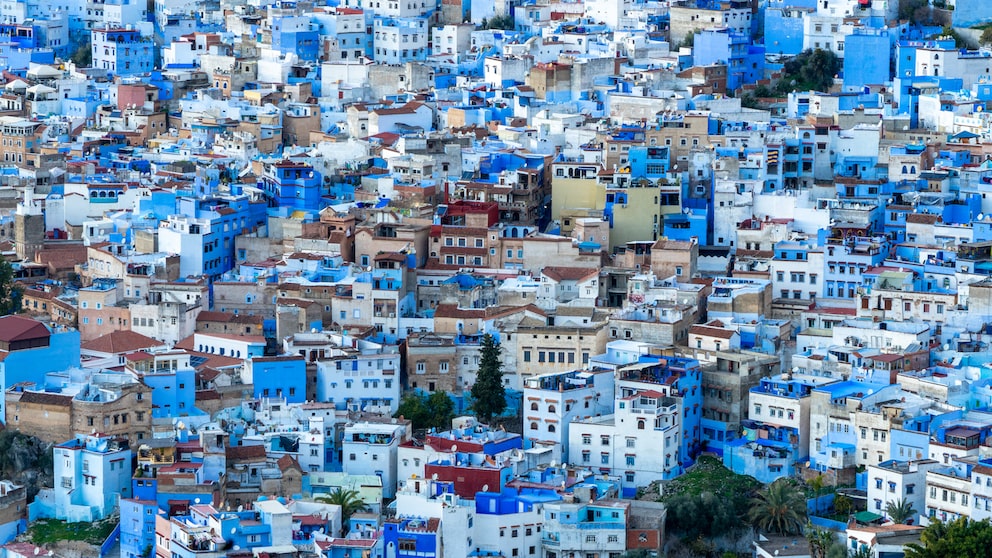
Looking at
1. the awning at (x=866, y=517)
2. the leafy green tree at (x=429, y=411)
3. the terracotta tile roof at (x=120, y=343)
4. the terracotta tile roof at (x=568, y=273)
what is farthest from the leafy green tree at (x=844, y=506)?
the terracotta tile roof at (x=120, y=343)

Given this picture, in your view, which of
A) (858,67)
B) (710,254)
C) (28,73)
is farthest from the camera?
(28,73)

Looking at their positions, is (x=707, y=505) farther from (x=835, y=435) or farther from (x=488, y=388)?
(x=488, y=388)

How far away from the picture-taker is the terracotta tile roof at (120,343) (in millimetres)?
44219

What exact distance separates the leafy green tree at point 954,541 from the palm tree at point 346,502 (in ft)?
25.5

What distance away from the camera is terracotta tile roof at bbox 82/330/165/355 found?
44.2m

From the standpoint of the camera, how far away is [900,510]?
37.5 m

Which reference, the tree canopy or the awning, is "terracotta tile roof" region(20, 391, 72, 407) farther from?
the tree canopy

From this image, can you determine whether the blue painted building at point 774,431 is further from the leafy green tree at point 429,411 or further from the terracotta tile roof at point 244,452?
the terracotta tile roof at point 244,452

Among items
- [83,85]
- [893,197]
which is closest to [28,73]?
[83,85]

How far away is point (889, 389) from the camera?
1597 inches

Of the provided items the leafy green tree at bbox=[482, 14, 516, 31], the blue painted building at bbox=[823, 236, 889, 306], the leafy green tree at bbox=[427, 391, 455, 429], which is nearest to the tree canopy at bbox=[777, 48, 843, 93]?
the leafy green tree at bbox=[482, 14, 516, 31]

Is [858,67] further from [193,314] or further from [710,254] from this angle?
[193,314]

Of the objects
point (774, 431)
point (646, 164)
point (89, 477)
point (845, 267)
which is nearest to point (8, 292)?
point (89, 477)

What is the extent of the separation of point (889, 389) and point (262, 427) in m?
9.23
